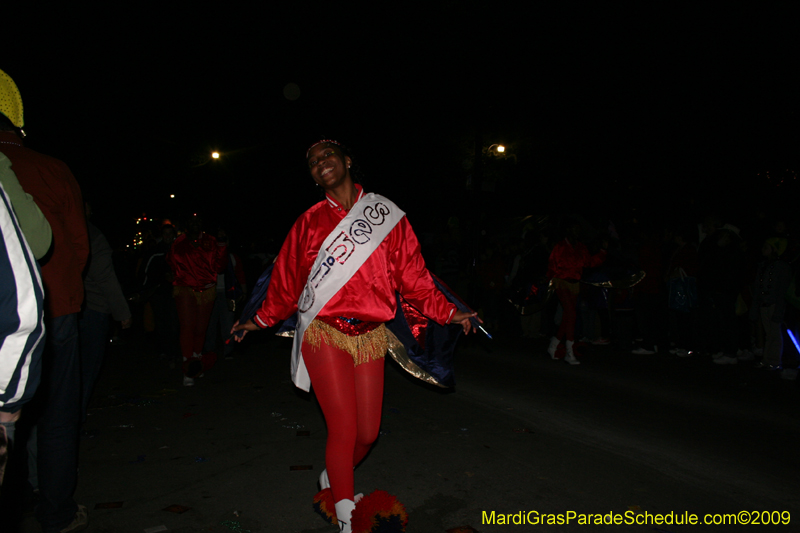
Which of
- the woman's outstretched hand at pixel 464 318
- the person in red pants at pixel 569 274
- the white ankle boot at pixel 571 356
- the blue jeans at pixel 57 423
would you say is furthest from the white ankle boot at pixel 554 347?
the blue jeans at pixel 57 423

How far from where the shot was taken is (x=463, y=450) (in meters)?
4.25

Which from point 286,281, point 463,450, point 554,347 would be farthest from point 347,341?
point 554,347

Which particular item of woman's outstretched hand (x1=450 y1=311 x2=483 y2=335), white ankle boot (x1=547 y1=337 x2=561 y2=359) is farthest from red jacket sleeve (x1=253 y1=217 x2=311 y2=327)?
white ankle boot (x1=547 y1=337 x2=561 y2=359)

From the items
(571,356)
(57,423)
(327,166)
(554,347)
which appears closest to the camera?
(57,423)

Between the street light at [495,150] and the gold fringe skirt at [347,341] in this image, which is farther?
the street light at [495,150]

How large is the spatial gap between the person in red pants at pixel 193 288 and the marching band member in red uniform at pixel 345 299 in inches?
137

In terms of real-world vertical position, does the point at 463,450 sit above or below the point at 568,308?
below

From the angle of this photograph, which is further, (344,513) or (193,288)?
(193,288)

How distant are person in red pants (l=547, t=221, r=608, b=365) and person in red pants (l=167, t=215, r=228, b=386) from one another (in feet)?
14.7

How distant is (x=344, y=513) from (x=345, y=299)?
1.04m

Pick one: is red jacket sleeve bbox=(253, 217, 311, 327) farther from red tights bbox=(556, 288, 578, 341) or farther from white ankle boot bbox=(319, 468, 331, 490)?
red tights bbox=(556, 288, 578, 341)

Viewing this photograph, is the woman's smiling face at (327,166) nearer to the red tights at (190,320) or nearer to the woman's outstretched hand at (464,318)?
the woman's outstretched hand at (464,318)

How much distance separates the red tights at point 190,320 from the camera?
21.1 ft

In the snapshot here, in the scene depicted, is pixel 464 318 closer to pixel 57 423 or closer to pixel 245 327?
pixel 245 327
